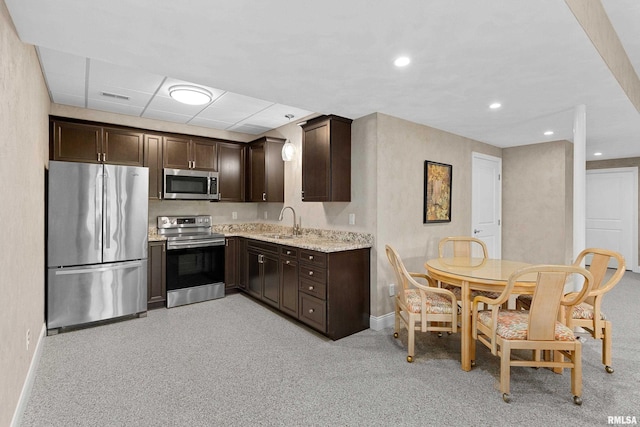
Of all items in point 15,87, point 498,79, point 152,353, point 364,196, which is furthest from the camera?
point 364,196

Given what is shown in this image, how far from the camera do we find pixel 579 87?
2814mm

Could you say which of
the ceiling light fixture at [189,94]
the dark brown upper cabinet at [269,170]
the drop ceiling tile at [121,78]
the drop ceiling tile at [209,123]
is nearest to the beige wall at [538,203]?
the dark brown upper cabinet at [269,170]

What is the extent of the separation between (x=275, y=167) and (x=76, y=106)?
259 centimetres

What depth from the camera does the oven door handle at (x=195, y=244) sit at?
164 inches

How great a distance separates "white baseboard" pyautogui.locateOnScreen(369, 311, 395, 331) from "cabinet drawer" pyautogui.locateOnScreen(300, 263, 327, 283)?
79cm

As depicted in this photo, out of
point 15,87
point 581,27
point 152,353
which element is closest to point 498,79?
point 581,27

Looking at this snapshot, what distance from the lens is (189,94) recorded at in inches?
134

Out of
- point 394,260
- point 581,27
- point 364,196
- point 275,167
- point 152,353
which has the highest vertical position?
point 581,27

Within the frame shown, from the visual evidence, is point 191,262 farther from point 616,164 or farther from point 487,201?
point 616,164

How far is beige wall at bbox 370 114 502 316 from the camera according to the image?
356 centimetres

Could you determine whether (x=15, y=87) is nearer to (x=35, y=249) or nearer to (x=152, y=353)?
(x=35, y=249)

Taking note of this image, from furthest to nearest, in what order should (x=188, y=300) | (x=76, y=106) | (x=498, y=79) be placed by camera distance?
(x=188, y=300)
(x=76, y=106)
(x=498, y=79)

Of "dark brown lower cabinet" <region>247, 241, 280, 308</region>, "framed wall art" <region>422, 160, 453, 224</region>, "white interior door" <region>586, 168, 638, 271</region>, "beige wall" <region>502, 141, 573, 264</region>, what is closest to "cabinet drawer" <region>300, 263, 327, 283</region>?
"dark brown lower cabinet" <region>247, 241, 280, 308</region>

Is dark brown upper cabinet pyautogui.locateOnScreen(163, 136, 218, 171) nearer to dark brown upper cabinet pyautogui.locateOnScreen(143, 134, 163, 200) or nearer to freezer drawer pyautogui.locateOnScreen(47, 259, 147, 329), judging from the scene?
dark brown upper cabinet pyautogui.locateOnScreen(143, 134, 163, 200)
